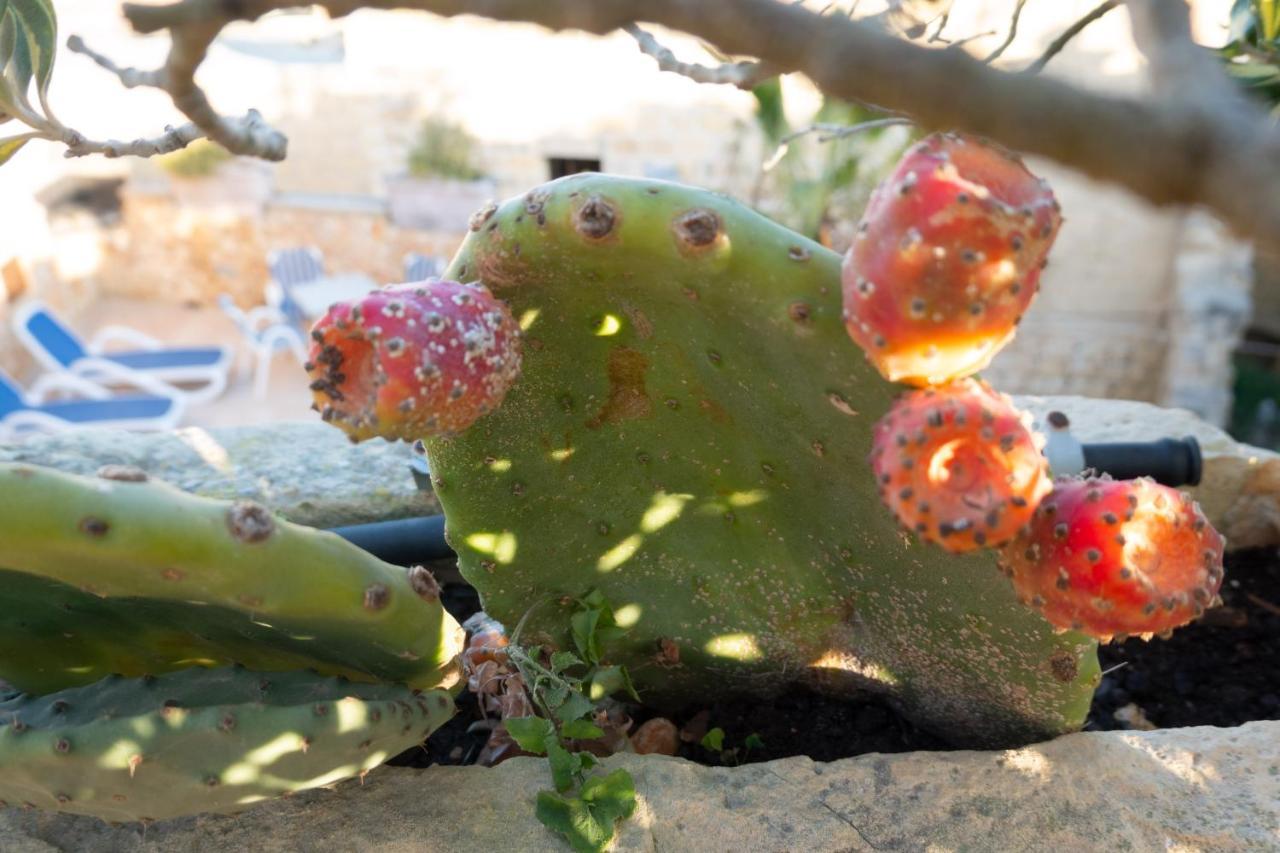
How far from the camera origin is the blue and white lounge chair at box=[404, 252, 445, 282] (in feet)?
24.0

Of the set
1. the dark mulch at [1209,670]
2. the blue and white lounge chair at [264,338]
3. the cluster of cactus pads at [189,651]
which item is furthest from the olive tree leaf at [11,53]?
the blue and white lounge chair at [264,338]

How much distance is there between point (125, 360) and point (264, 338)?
920 mm

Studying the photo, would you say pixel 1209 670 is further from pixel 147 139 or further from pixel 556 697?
pixel 147 139

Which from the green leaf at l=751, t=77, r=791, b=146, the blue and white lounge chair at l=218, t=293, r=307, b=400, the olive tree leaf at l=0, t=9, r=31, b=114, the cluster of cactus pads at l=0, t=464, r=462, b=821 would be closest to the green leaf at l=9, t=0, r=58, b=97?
the olive tree leaf at l=0, t=9, r=31, b=114

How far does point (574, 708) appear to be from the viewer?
Result: 1.20 meters

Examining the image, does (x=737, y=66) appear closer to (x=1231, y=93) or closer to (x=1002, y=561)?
(x=1002, y=561)

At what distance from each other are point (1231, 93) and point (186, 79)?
523 millimetres

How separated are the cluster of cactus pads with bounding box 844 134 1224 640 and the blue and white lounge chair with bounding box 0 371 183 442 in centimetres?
601

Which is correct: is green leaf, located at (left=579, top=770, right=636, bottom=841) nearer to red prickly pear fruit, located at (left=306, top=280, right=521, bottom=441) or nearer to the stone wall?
red prickly pear fruit, located at (left=306, top=280, right=521, bottom=441)

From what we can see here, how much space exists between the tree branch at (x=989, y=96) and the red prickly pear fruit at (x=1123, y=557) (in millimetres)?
480

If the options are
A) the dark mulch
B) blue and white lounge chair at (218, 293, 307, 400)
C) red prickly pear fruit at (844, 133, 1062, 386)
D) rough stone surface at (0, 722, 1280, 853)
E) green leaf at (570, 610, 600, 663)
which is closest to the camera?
red prickly pear fruit at (844, 133, 1062, 386)

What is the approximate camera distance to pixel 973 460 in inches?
29.8

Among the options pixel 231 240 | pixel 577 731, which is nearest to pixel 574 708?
pixel 577 731

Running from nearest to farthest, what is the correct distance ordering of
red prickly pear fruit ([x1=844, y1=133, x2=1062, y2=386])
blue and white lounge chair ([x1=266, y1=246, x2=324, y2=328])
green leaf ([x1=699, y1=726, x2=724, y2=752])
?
1. red prickly pear fruit ([x1=844, y1=133, x2=1062, y2=386])
2. green leaf ([x1=699, y1=726, x2=724, y2=752])
3. blue and white lounge chair ([x1=266, y1=246, x2=324, y2=328])
